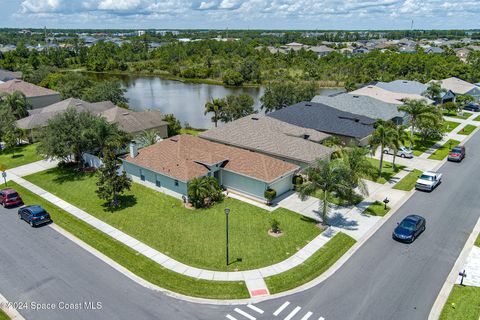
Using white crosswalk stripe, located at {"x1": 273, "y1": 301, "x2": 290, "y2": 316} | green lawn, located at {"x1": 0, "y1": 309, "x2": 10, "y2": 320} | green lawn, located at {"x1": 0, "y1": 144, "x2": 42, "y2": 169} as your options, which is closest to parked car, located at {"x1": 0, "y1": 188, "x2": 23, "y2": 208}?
green lawn, located at {"x1": 0, "y1": 144, "x2": 42, "y2": 169}

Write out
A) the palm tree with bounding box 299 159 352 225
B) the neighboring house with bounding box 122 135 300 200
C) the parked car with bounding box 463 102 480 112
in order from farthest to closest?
the parked car with bounding box 463 102 480 112
the neighboring house with bounding box 122 135 300 200
the palm tree with bounding box 299 159 352 225

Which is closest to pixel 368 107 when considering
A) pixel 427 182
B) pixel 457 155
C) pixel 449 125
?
pixel 457 155

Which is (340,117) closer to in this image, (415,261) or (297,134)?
(297,134)

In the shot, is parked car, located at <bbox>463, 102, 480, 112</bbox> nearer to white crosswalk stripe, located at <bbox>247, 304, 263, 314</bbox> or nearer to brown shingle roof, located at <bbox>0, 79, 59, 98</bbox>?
white crosswalk stripe, located at <bbox>247, 304, 263, 314</bbox>

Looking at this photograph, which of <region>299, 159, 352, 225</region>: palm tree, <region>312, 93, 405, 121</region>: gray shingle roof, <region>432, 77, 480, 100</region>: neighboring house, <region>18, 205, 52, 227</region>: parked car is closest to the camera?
<region>299, 159, 352, 225</region>: palm tree

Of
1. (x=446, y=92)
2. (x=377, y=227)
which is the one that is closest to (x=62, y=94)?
(x=377, y=227)

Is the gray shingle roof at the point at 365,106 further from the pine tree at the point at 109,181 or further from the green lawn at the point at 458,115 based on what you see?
the pine tree at the point at 109,181
